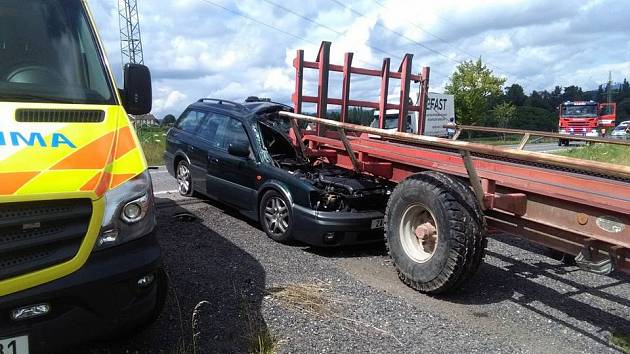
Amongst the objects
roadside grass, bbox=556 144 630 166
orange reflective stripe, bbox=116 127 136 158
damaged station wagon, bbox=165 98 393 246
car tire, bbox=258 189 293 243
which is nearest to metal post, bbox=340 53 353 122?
damaged station wagon, bbox=165 98 393 246

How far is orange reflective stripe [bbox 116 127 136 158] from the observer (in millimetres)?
3258

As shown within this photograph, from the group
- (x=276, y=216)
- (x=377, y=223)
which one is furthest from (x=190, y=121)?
(x=377, y=223)

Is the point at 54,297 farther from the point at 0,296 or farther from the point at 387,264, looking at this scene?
the point at 387,264

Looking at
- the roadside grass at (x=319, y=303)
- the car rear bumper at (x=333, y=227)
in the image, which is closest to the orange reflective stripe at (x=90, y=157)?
the roadside grass at (x=319, y=303)

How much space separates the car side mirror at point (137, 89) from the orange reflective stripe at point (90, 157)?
Answer: 1104 millimetres

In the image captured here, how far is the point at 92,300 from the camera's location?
2855 millimetres

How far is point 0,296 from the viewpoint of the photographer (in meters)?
2.60

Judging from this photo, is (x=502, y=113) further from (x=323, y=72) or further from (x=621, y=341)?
(x=621, y=341)

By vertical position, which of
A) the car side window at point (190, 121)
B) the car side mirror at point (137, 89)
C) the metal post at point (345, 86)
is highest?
the metal post at point (345, 86)

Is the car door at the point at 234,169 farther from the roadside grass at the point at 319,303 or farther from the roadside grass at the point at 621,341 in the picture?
the roadside grass at the point at 621,341

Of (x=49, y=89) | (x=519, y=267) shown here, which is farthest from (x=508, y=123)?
(x=49, y=89)

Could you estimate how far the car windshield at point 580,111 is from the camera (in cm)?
3566

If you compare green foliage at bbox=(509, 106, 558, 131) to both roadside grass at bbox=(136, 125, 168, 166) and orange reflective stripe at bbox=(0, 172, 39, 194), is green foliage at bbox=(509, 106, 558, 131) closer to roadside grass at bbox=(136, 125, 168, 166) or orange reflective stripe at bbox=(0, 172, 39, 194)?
roadside grass at bbox=(136, 125, 168, 166)

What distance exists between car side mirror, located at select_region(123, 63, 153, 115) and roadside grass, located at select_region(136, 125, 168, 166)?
10499 millimetres
